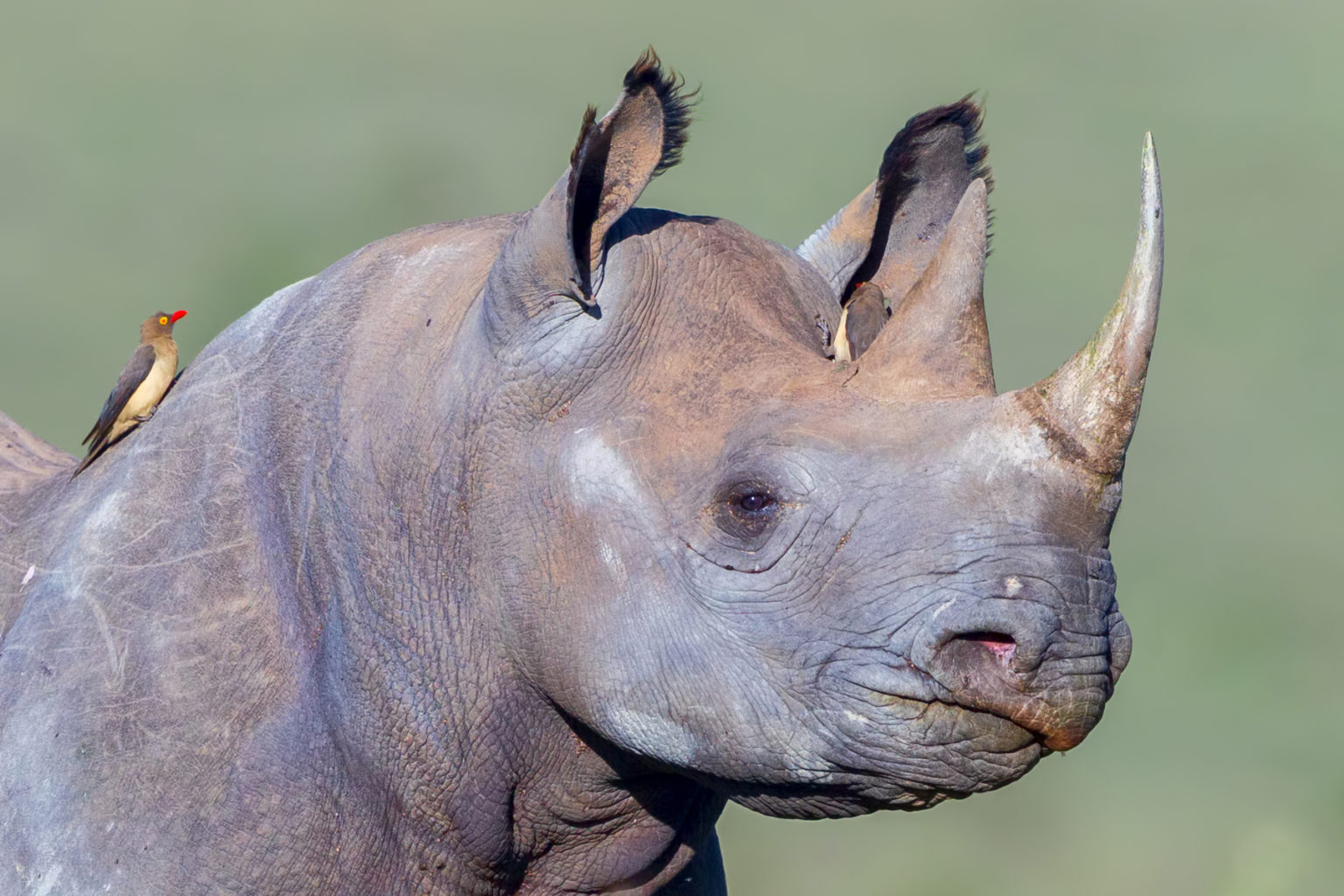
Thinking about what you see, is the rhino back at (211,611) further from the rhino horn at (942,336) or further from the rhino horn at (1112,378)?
the rhino horn at (1112,378)

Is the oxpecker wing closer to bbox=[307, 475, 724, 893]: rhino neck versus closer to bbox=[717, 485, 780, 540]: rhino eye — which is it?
bbox=[307, 475, 724, 893]: rhino neck

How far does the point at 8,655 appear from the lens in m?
4.03

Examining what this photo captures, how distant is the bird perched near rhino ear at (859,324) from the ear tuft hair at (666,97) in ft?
1.67

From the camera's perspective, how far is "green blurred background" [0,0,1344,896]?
1047cm

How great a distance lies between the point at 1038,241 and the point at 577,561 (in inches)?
415

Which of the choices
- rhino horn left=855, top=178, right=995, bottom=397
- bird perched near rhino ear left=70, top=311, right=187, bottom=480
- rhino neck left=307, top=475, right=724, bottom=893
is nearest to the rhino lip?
rhino horn left=855, top=178, right=995, bottom=397

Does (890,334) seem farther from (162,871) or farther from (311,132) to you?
(311,132)

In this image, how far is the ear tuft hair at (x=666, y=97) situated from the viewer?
3.36 meters

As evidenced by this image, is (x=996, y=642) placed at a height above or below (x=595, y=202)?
below

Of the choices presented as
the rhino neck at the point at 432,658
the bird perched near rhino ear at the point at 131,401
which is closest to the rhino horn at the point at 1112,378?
the rhino neck at the point at 432,658

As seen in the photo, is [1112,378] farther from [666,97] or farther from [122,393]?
[122,393]

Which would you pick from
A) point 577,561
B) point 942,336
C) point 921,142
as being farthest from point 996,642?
point 921,142

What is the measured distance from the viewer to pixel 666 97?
3459 mm

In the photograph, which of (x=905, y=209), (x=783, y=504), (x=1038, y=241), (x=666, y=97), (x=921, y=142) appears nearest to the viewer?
(x=783, y=504)
